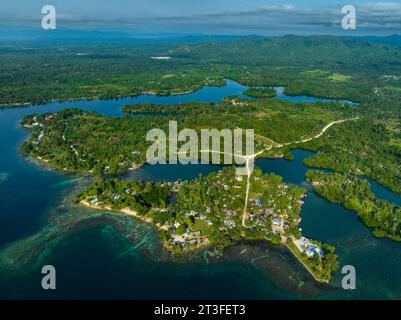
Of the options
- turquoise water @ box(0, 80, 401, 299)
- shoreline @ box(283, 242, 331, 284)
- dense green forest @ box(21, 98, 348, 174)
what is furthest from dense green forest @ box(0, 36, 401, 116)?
shoreline @ box(283, 242, 331, 284)

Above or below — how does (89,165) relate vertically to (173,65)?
below

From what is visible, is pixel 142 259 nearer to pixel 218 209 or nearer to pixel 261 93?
pixel 218 209

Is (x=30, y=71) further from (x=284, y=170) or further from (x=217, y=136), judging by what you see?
(x=284, y=170)

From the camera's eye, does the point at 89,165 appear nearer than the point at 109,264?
No

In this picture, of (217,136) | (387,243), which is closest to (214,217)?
(387,243)
